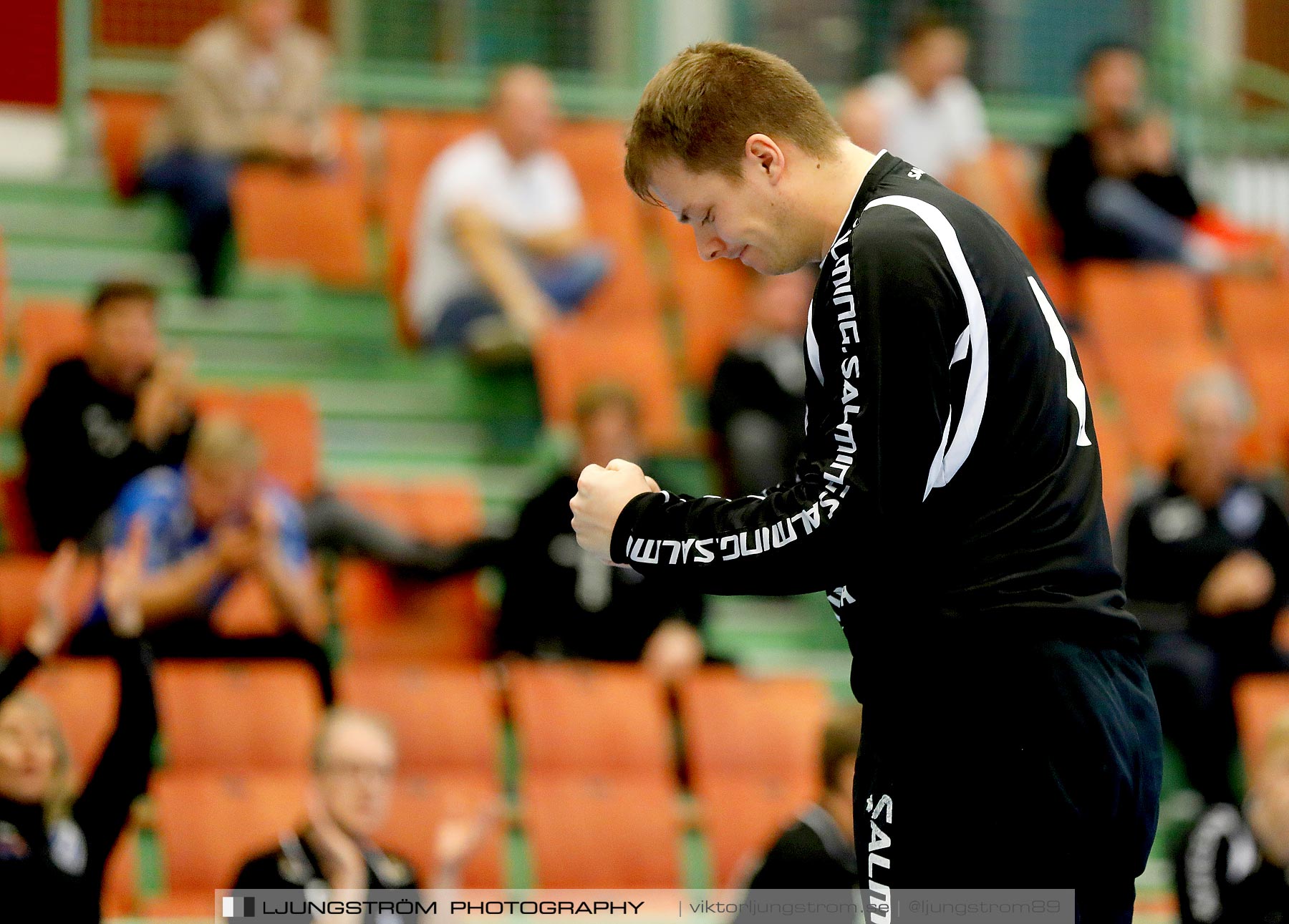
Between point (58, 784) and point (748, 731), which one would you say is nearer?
point (58, 784)

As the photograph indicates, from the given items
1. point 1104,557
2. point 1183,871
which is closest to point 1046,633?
point 1104,557

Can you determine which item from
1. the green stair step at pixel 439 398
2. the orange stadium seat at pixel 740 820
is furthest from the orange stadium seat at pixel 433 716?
the green stair step at pixel 439 398

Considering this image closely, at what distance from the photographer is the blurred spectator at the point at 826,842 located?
4273mm

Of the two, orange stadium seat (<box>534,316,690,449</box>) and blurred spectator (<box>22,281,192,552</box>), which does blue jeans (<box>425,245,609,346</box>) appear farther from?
blurred spectator (<box>22,281,192,552</box>)

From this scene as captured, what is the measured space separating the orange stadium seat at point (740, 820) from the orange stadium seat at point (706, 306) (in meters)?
2.68

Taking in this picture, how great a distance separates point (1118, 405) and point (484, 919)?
508 centimetres

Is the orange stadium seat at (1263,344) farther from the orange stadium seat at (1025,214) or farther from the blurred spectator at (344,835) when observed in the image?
the blurred spectator at (344,835)

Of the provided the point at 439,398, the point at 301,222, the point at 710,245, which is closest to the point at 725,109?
the point at 710,245

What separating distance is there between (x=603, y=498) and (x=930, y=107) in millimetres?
7464

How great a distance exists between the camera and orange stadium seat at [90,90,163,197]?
8.78 metres

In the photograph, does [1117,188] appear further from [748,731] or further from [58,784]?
[58,784]

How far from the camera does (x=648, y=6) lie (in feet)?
33.9

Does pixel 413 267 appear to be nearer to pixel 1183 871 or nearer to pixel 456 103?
pixel 456 103

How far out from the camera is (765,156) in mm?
2516
